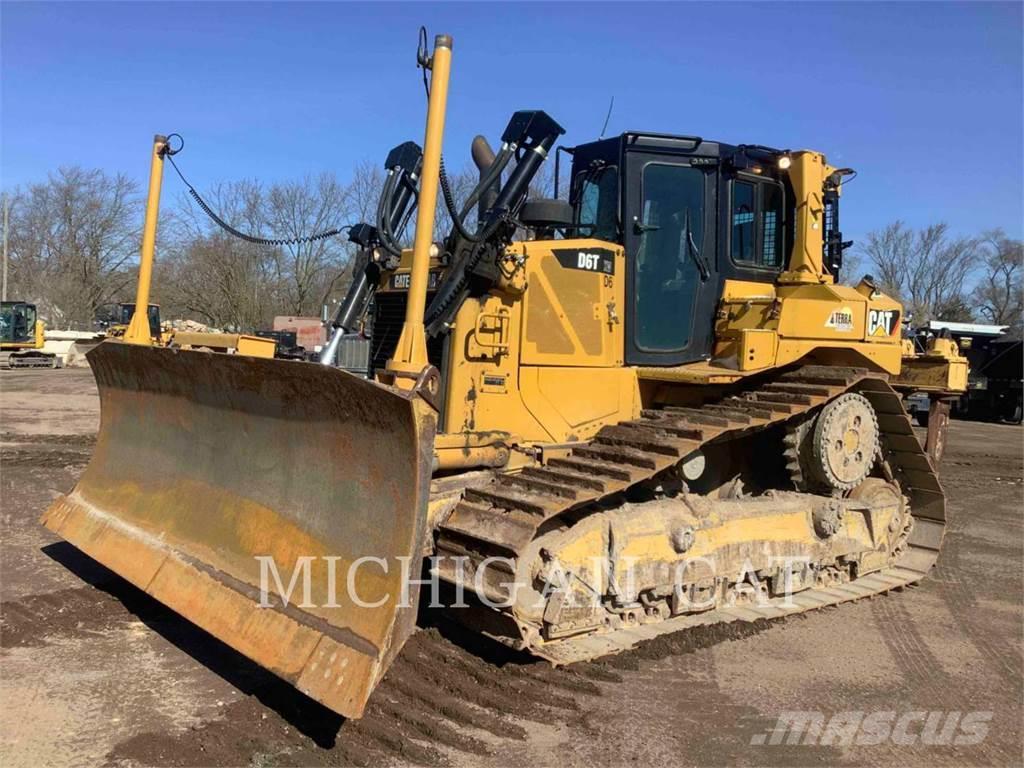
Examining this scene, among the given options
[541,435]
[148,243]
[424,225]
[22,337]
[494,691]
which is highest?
[148,243]

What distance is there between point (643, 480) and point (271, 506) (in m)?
2.26

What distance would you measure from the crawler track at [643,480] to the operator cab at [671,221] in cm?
60

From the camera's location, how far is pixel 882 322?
6.47 m

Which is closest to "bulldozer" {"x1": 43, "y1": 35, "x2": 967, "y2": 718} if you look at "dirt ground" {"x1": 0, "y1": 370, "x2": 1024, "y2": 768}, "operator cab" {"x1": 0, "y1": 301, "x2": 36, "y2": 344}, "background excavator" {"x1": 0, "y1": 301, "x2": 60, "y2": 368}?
"dirt ground" {"x1": 0, "y1": 370, "x2": 1024, "y2": 768}

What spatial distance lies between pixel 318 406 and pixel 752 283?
3.56 meters

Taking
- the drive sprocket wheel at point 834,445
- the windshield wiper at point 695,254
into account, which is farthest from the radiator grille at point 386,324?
the drive sprocket wheel at point 834,445

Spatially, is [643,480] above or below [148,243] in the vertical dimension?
below

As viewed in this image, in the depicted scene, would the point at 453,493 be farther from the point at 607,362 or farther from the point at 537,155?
the point at 537,155

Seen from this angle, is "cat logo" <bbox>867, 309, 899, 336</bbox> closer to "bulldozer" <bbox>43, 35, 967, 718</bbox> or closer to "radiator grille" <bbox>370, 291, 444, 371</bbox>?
"bulldozer" <bbox>43, 35, 967, 718</bbox>

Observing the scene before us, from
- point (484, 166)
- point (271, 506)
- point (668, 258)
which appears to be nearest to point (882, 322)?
point (668, 258)

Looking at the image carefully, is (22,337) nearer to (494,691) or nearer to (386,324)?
(386,324)

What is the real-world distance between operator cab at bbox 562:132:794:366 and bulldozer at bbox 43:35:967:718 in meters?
0.02

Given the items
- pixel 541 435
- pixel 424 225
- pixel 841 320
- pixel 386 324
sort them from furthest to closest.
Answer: pixel 841 320 → pixel 386 324 → pixel 541 435 → pixel 424 225

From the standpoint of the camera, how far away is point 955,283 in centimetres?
6169
